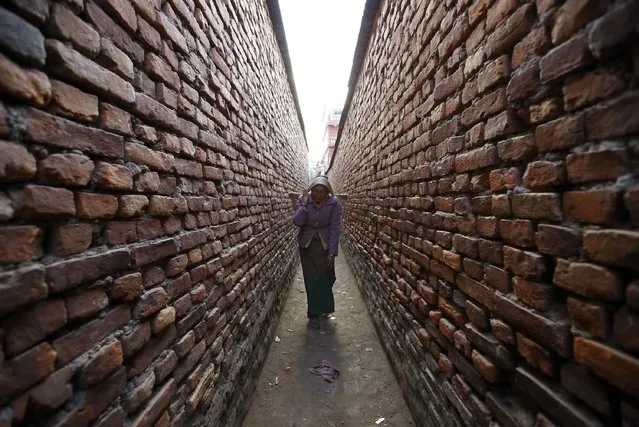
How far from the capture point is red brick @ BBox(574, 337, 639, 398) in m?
0.80

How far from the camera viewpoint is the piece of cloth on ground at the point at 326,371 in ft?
9.69

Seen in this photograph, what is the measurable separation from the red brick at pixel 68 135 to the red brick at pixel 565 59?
1.46 meters

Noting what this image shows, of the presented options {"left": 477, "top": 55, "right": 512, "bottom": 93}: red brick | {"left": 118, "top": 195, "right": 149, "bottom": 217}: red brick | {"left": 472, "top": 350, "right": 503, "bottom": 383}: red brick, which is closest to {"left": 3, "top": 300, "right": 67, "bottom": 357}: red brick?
{"left": 118, "top": 195, "right": 149, "bottom": 217}: red brick

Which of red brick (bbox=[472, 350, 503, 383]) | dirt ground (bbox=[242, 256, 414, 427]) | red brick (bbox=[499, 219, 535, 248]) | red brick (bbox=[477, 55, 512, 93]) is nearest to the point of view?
red brick (bbox=[499, 219, 535, 248])

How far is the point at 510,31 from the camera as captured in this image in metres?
1.23

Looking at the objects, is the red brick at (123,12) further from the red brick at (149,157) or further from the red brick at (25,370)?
the red brick at (25,370)

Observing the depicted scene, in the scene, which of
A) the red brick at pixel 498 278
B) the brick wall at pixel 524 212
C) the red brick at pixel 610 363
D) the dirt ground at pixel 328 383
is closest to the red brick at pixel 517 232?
the brick wall at pixel 524 212

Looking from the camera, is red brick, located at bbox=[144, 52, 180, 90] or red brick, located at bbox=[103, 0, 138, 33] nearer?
red brick, located at bbox=[103, 0, 138, 33]

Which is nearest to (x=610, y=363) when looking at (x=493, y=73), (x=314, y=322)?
(x=493, y=73)

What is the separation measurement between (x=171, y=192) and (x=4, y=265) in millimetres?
822

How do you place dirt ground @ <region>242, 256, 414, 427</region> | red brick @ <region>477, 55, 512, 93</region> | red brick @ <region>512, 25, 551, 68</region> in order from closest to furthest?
1. red brick @ <region>512, 25, 551, 68</region>
2. red brick @ <region>477, 55, 512, 93</region>
3. dirt ground @ <region>242, 256, 414, 427</region>

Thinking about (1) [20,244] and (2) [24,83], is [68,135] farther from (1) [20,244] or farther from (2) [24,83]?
(1) [20,244]

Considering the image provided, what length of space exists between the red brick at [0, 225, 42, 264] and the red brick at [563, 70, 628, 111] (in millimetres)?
1514

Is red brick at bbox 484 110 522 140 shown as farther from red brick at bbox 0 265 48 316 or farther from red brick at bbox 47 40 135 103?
red brick at bbox 0 265 48 316
